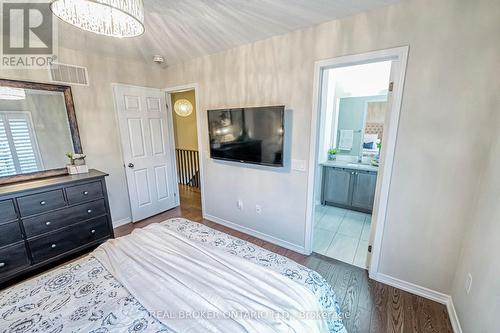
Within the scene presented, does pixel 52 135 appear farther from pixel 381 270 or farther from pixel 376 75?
pixel 376 75

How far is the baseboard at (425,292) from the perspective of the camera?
5.19 feet

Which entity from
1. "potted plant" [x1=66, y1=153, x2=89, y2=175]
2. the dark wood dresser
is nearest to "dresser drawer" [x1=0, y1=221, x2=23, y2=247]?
the dark wood dresser

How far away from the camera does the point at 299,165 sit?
2322mm

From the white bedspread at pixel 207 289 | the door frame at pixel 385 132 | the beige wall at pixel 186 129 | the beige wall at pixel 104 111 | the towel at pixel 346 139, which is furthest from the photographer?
the beige wall at pixel 186 129

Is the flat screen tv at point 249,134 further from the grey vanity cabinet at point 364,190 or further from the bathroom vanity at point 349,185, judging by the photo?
the grey vanity cabinet at point 364,190

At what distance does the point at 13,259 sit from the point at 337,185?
4206 mm

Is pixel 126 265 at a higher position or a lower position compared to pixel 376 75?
lower

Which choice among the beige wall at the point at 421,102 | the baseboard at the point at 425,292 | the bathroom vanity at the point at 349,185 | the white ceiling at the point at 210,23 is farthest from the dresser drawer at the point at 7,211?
the bathroom vanity at the point at 349,185

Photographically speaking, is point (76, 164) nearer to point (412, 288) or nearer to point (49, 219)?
point (49, 219)

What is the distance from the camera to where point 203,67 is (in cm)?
285

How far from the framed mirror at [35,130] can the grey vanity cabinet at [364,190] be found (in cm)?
412

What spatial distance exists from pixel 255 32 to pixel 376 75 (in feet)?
7.62

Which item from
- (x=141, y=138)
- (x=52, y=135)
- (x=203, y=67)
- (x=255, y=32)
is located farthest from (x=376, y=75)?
(x=52, y=135)
